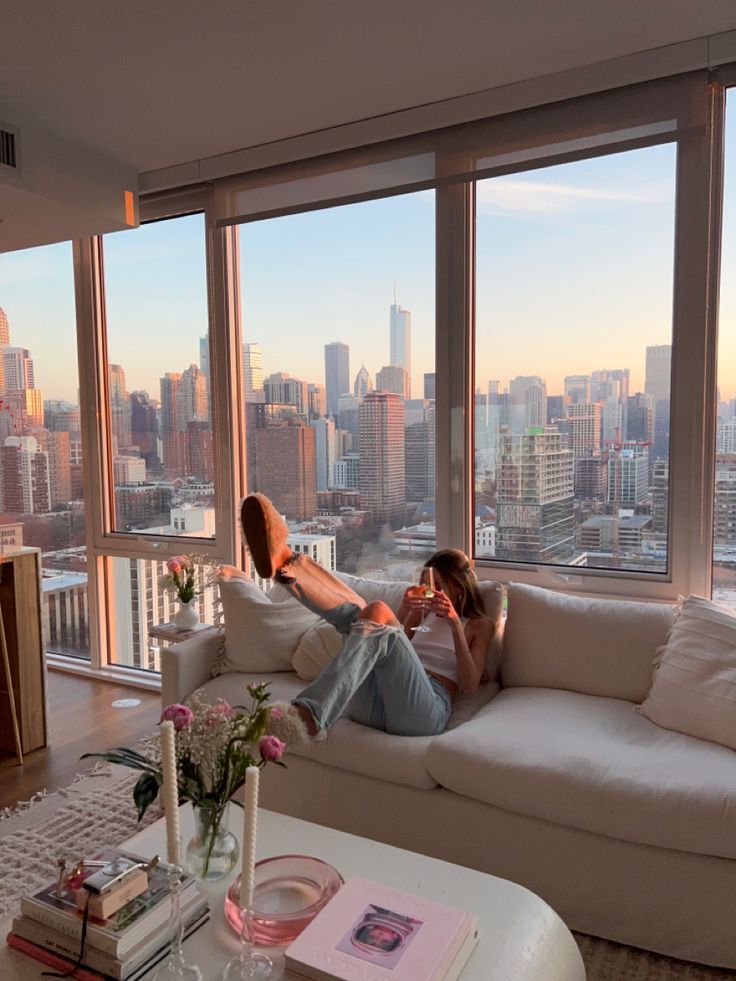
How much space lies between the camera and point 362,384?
144 inches

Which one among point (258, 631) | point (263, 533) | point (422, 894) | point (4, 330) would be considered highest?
point (4, 330)

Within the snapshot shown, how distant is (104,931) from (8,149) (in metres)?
2.95

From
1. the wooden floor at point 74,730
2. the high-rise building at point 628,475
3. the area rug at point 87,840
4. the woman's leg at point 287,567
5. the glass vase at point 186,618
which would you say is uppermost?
the high-rise building at point 628,475

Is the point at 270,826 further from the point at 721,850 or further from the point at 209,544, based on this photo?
the point at 209,544

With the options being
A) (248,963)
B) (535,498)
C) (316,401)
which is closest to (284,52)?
(316,401)

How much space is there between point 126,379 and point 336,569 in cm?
173

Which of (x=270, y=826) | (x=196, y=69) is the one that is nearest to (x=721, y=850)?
(x=270, y=826)

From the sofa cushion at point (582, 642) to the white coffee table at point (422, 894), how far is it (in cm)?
110

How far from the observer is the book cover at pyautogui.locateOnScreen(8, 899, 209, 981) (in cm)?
136

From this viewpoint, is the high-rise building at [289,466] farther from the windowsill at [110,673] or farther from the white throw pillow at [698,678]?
the white throw pillow at [698,678]

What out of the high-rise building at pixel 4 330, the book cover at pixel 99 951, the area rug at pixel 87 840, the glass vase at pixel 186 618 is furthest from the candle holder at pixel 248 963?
the high-rise building at pixel 4 330

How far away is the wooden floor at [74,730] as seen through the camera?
10.4ft

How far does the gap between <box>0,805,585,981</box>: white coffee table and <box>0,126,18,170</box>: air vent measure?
8.61 ft

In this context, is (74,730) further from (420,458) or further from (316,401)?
(420,458)
